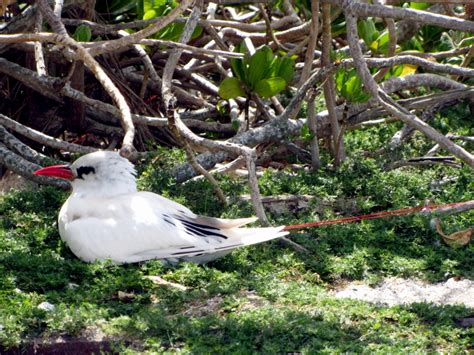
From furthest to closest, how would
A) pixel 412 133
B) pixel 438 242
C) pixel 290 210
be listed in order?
pixel 412 133 → pixel 290 210 → pixel 438 242

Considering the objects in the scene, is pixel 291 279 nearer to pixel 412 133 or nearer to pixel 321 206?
pixel 321 206

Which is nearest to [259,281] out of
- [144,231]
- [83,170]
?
[144,231]

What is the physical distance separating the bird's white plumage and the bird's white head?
12 centimetres

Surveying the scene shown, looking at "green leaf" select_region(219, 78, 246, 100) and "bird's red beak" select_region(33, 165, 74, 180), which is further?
"green leaf" select_region(219, 78, 246, 100)

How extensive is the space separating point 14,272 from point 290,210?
2.30m

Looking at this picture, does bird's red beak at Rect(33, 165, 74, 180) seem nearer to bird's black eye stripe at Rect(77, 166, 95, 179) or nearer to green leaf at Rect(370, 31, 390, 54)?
bird's black eye stripe at Rect(77, 166, 95, 179)

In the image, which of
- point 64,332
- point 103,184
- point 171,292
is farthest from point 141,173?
point 64,332

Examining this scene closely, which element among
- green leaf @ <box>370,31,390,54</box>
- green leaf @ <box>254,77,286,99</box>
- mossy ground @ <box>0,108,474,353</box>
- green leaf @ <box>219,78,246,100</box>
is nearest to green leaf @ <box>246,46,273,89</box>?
green leaf @ <box>254,77,286,99</box>

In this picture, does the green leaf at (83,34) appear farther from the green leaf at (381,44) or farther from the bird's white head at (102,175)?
the green leaf at (381,44)

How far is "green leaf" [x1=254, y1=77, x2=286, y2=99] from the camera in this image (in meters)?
7.61

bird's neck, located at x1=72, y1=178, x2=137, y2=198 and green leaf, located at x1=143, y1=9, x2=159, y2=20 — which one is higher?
green leaf, located at x1=143, y1=9, x2=159, y2=20

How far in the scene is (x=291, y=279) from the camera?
6094 mm

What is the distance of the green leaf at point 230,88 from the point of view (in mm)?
7746

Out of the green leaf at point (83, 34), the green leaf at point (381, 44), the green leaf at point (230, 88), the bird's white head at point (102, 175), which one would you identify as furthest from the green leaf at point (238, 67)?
the bird's white head at point (102, 175)
